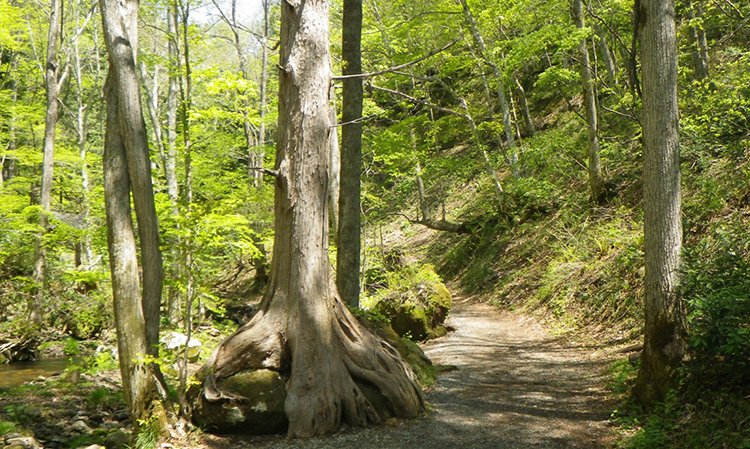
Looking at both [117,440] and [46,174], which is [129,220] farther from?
[46,174]

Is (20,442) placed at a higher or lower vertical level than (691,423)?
lower

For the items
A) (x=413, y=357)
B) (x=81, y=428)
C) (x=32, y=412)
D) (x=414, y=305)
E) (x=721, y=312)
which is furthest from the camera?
(x=414, y=305)

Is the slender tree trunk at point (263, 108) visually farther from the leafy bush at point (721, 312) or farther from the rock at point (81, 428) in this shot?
the leafy bush at point (721, 312)

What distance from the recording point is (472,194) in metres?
21.1

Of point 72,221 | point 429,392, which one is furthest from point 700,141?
point 72,221

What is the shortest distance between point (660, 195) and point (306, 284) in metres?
3.72

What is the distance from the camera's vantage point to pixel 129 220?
190 inches

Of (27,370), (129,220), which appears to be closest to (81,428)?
(129,220)

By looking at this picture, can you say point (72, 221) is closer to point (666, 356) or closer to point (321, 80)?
point (321, 80)

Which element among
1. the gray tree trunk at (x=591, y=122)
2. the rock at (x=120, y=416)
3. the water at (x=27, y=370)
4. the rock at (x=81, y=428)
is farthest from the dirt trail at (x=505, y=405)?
the water at (x=27, y=370)

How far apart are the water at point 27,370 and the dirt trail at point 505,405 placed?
269 inches

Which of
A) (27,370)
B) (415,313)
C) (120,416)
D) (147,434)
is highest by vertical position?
(415,313)

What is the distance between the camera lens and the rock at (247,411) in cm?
471

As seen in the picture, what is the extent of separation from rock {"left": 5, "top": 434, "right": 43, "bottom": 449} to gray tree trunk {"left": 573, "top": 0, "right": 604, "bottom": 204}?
1183 centimetres
